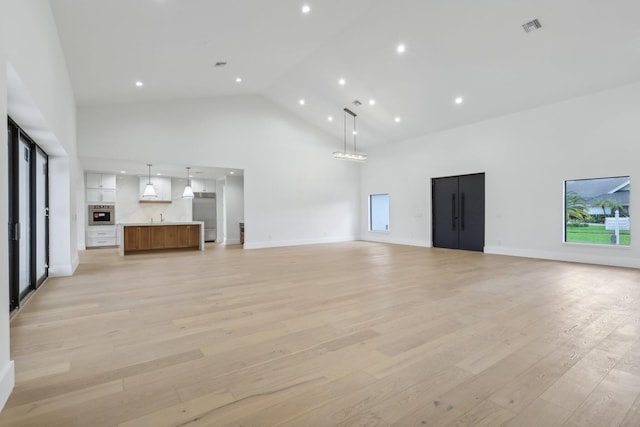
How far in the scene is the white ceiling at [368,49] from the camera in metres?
4.51

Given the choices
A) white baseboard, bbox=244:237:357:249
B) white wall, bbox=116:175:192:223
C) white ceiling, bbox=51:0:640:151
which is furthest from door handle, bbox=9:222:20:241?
white wall, bbox=116:175:192:223

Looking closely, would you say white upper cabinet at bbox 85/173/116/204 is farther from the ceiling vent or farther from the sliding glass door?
the ceiling vent

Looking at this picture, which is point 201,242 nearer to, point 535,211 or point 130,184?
point 130,184

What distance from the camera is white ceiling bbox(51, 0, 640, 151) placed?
14.8 ft

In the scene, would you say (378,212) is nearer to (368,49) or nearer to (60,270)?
(368,49)

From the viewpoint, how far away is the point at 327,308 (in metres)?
3.46

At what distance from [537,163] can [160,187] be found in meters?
11.2

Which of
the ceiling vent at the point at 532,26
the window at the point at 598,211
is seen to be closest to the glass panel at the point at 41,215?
the ceiling vent at the point at 532,26

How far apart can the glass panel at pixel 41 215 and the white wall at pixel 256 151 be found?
249 centimetres

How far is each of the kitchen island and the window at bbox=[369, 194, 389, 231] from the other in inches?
239

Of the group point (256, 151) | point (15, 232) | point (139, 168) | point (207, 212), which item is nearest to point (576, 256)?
point (256, 151)

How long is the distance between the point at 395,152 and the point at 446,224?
2995 millimetres

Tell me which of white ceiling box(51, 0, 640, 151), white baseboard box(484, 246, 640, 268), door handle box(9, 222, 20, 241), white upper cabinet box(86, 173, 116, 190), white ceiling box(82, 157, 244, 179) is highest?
white ceiling box(51, 0, 640, 151)

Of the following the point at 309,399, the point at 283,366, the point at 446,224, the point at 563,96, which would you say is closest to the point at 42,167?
Answer: the point at 283,366
